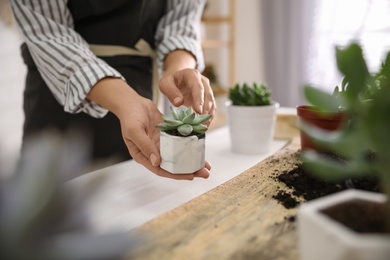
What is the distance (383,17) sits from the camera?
271 centimetres

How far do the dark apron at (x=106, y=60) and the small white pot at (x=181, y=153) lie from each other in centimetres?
48

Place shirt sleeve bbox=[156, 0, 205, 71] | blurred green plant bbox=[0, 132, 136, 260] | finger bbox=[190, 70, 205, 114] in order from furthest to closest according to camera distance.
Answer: shirt sleeve bbox=[156, 0, 205, 71] < finger bbox=[190, 70, 205, 114] < blurred green plant bbox=[0, 132, 136, 260]

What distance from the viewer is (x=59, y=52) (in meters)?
0.97

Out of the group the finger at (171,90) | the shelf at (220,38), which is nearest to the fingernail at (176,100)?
the finger at (171,90)

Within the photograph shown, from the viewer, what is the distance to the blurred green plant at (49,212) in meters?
0.28

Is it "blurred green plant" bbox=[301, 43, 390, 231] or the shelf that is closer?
"blurred green plant" bbox=[301, 43, 390, 231]

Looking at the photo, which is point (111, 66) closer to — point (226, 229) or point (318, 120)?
point (318, 120)

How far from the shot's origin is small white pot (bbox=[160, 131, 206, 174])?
742 millimetres

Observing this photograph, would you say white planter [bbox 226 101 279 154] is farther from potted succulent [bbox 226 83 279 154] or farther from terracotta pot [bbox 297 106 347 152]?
terracotta pot [bbox 297 106 347 152]

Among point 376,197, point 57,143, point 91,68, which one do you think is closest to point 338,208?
point 376,197

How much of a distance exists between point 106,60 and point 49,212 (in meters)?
0.93

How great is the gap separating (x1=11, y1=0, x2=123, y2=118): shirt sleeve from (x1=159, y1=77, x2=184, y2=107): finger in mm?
122

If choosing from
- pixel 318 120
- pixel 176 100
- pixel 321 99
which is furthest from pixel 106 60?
pixel 321 99

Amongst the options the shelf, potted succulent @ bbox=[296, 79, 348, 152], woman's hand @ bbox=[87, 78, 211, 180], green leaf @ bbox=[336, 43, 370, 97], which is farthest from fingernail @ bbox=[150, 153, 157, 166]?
the shelf
